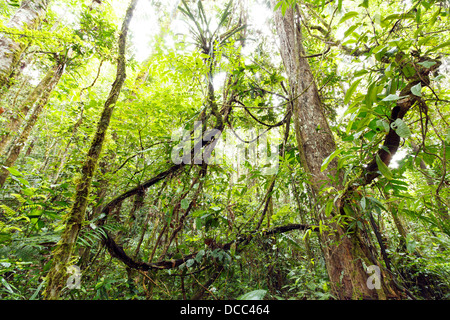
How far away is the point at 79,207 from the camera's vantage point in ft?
4.42

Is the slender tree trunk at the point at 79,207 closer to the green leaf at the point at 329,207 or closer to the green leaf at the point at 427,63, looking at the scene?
the green leaf at the point at 329,207

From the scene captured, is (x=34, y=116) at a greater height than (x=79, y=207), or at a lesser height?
greater

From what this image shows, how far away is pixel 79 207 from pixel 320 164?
1.81 metres

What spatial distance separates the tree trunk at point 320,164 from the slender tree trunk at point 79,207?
1554 mm

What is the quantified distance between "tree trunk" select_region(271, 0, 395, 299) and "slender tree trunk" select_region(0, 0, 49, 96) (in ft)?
11.1

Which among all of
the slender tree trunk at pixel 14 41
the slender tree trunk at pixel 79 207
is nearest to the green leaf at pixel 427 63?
the slender tree trunk at pixel 79 207

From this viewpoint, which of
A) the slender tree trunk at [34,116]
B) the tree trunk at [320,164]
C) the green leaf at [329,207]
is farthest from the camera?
the slender tree trunk at [34,116]

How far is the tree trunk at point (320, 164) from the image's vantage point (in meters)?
1.20

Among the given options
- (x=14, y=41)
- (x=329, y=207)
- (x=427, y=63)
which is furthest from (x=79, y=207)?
(x=14, y=41)

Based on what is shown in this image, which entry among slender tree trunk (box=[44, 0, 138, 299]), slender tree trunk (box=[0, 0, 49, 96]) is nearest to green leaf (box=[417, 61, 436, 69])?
slender tree trunk (box=[44, 0, 138, 299])

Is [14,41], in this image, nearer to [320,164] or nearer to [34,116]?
[34,116]
